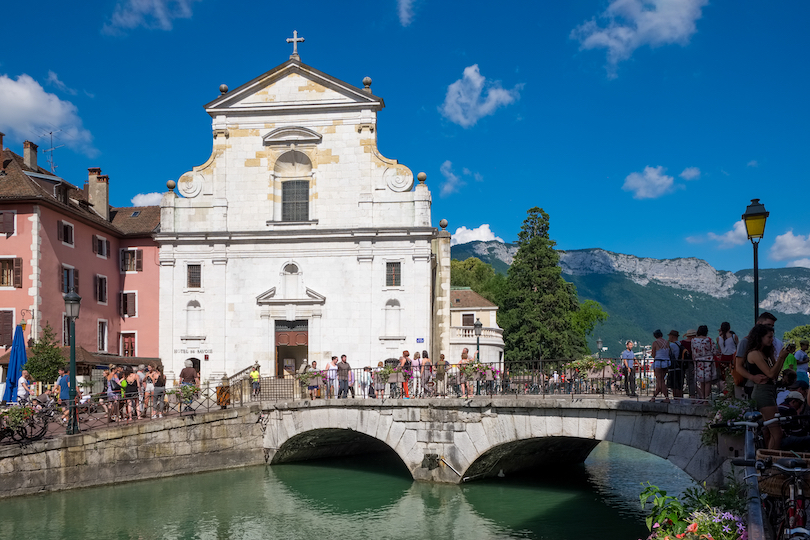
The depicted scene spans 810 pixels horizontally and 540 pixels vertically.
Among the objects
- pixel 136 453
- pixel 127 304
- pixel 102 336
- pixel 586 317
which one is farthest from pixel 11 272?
pixel 586 317

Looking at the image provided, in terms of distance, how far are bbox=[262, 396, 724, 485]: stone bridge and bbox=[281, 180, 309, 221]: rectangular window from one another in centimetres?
1022

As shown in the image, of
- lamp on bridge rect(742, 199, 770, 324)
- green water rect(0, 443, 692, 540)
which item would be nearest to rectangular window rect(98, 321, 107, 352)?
green water rect(0, 443, 692, 540)

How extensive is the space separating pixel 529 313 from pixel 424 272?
668 inches

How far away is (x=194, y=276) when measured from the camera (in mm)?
30859

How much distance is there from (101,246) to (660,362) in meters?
27.3

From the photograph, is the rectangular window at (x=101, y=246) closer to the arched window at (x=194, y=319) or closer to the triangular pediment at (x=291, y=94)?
the arched window at (x=194, y=319)

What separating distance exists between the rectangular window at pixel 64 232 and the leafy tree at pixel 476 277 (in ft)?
132

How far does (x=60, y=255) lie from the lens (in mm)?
30422

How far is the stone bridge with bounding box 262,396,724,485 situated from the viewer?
1367cm

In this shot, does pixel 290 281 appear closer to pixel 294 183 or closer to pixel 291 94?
pixel 294 183

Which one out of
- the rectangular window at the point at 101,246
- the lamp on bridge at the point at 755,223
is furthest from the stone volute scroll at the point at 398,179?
the lamp on bridge at the point at 755,223

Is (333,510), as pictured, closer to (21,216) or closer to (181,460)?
(181,460)

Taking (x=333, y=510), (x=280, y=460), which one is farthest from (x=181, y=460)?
(x=333, y=510)

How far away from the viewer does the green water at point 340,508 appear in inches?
588
